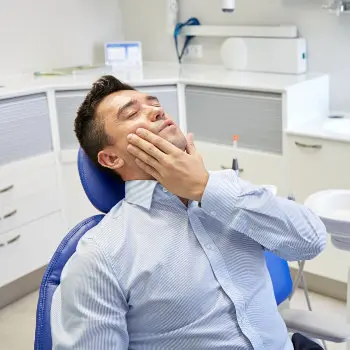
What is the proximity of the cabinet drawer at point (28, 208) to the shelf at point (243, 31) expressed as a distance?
1290 mm

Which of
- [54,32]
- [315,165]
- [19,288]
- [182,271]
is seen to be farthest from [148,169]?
[54,32]

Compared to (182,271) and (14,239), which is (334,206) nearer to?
(182,271)

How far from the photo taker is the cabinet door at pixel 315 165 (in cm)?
258

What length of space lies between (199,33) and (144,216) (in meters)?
2.34

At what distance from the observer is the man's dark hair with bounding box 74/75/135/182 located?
1429 mm

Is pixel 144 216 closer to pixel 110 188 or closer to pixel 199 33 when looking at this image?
pixel 110 188

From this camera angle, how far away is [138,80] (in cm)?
307

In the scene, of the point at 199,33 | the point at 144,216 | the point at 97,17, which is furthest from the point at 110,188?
the point at 97,17

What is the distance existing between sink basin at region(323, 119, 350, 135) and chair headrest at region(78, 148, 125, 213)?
1584 millimetres

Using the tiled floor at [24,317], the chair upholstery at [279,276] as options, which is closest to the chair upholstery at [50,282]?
the chair upholstery at [279,276]


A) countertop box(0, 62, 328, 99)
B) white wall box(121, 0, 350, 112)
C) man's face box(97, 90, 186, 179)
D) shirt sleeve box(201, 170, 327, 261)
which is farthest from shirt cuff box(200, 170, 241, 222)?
white wall box(121, 0, 350, 112)

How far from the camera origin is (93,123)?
1.44 metres

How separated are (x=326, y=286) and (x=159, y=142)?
1915mm

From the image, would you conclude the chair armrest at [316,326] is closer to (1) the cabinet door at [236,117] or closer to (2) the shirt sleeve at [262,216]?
(2) the shirt sleeve at [262,216]
